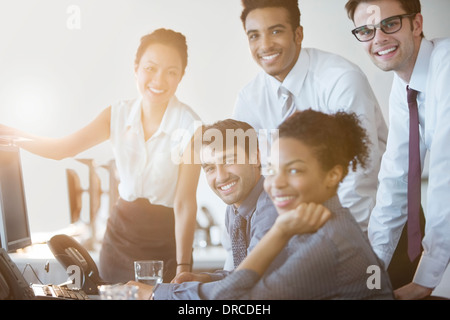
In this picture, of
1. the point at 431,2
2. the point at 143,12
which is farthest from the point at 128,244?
the point at 431,2

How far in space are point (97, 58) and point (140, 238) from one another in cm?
83

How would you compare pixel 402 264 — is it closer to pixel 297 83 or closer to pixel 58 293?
pixel 297 83

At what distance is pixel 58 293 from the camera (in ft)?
6.31

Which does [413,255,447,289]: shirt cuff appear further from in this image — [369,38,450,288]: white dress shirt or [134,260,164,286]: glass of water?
[134,260,164,286]: glass of water

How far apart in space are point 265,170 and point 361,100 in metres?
0.49

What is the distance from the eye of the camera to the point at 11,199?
84.4 inches

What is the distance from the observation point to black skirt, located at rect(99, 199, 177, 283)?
2.45m

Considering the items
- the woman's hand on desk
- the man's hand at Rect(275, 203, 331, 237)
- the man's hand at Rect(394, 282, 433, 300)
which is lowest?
the man's hand at Rect(394, 282, 433, 300)

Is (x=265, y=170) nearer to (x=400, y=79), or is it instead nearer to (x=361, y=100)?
(x=361, y=100)

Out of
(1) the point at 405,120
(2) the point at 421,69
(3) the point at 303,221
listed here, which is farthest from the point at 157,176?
(2) the point at 421,69

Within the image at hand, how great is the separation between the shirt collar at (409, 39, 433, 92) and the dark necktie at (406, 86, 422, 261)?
3 cm

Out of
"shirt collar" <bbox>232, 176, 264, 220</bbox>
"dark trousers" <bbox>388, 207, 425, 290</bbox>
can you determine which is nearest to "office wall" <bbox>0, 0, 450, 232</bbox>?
"shirt collar" <bbox>232, 176, 264, 220</bbox>

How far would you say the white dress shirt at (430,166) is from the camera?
199cm

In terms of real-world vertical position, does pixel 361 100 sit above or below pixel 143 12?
below
